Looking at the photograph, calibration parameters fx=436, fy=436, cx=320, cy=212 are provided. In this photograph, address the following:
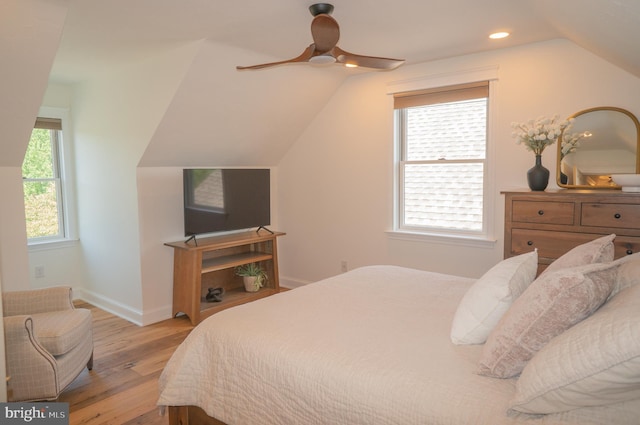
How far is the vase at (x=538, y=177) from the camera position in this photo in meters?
3.19

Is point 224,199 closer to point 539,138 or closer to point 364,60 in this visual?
point 364,60

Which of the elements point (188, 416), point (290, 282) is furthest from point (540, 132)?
point (290, 282)

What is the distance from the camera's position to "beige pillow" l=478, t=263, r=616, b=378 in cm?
135

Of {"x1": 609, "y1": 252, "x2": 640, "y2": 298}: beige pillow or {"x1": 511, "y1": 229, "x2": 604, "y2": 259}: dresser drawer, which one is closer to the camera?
{"x1": 609, "y1": 252, "x2": 640, "y2": 298}: beige pillow

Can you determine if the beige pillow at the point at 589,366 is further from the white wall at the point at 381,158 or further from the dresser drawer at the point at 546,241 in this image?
the white wall at the point at 381,158

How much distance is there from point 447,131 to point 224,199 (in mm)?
2224

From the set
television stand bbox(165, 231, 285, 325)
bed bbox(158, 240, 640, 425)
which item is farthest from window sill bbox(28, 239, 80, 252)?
bed bbox(158, 240, 640, 425)

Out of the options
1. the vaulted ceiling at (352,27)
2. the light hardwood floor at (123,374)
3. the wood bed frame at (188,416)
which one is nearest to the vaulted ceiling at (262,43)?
the vaulted ceiling at (352,27)

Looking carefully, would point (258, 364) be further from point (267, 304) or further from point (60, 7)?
point (60, 7)

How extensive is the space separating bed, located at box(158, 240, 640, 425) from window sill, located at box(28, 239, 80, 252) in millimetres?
3337

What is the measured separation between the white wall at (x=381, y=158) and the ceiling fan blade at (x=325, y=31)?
183 cm

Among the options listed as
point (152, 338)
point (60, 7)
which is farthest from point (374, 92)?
point (152, 338)

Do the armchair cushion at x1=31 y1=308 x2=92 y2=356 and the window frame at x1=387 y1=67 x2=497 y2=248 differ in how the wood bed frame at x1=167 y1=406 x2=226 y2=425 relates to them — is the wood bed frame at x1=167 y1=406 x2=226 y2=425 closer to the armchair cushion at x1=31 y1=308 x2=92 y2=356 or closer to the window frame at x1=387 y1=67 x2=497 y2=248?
the armchair cushion at x1=31 y1=308 x2=92 y2=356

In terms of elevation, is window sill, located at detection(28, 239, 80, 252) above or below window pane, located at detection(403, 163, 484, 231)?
below
